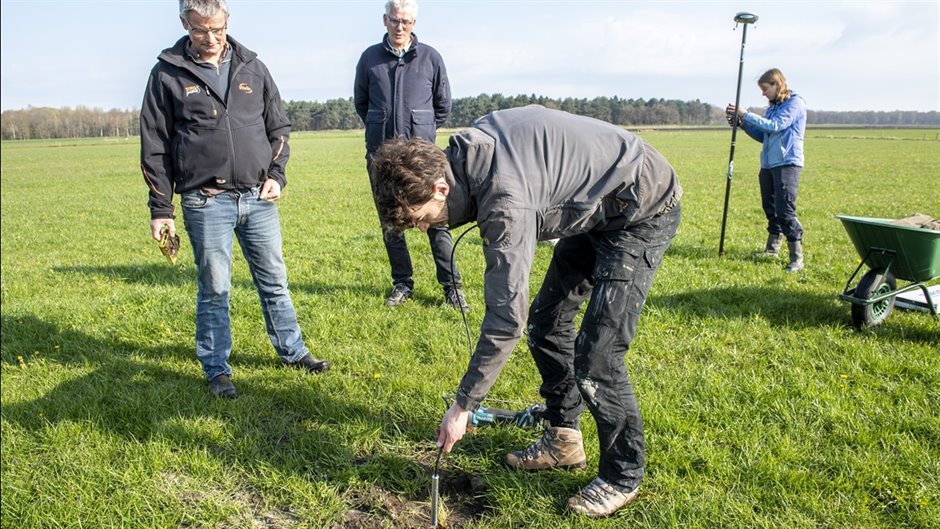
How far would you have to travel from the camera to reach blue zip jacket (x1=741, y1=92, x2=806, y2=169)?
754cm

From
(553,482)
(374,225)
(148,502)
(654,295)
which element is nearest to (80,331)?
(148,502)

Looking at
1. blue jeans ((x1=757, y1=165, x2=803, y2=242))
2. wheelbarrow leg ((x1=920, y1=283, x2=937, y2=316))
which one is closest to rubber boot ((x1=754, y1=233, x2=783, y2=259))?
blue jeans ((x1=757, y1=165, x2=803, y2=242))

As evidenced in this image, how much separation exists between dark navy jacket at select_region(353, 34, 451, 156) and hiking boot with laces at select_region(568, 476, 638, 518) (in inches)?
146

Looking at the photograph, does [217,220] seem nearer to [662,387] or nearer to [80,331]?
[80,331]

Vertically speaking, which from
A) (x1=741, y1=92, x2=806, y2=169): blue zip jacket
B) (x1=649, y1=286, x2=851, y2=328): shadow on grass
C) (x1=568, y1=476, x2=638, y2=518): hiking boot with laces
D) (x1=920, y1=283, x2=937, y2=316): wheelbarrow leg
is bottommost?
(x1=568, y1=476, x2=638, y2=518): hiking boot with laces

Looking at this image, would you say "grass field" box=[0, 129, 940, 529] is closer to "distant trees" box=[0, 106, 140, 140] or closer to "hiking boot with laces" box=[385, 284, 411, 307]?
"hiking boot with laces" box=[385, 284, 411, 307]

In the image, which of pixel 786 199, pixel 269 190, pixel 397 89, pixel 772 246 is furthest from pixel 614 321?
pixel 772 246

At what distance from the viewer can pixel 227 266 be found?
443cm

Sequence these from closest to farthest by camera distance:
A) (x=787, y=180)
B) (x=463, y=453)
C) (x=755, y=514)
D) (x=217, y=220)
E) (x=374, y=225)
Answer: (x=755, y=514)
(x=463, y=453)
(x=217, y=220)
(x=787, y=180)
(x=374, y=225)

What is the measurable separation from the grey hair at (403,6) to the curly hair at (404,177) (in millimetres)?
3624

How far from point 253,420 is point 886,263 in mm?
5183

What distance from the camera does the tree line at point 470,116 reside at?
37.7ft

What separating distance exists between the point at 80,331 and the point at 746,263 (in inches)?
283

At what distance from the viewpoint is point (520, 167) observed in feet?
8.36
